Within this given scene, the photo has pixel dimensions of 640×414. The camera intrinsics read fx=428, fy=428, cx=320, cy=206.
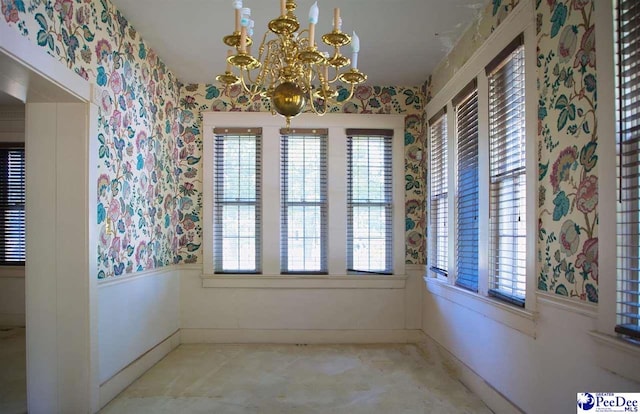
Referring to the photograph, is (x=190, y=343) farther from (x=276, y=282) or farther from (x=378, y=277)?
(x=378, y=277)

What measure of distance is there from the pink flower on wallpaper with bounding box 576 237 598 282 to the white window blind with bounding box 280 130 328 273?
3.02 meters

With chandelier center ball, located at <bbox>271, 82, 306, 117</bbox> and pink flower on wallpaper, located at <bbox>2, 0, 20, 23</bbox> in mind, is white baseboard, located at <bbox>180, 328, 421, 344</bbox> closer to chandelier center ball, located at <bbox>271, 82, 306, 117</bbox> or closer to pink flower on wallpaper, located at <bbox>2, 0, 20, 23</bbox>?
chandelier center ball, located at <bbox>271, 82, 306, 117</bbox>

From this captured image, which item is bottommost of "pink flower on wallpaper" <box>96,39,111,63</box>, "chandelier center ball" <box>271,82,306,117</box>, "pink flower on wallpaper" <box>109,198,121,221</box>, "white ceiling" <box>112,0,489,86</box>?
"pink flower on wallpaper" <box>109,198,121,221</box>

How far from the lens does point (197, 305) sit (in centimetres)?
478

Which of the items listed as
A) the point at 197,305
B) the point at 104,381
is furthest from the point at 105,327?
the point at 197,305

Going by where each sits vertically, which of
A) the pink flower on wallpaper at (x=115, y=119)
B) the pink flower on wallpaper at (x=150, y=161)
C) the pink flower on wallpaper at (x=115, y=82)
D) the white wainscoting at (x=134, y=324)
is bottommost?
the white wainscoting at (x=134, y=324)

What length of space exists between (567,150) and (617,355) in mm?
995

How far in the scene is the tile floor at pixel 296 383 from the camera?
3.08m

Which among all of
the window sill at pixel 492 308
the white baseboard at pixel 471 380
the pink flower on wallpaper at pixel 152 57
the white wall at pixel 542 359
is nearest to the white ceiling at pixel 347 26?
the pink flower on wallpaper at pixel 152 57

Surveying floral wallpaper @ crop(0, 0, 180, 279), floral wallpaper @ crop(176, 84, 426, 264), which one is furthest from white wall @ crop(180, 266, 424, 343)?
floral wallpaper @ crop(0, 0, 180, 279)

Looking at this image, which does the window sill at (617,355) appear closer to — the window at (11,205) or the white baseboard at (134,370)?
the white baseboard at (134,370)

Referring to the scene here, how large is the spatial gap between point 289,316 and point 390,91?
2.81 meters

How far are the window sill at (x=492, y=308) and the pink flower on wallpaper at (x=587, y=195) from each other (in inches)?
28.8

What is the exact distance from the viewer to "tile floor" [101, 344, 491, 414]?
3.08 meters
